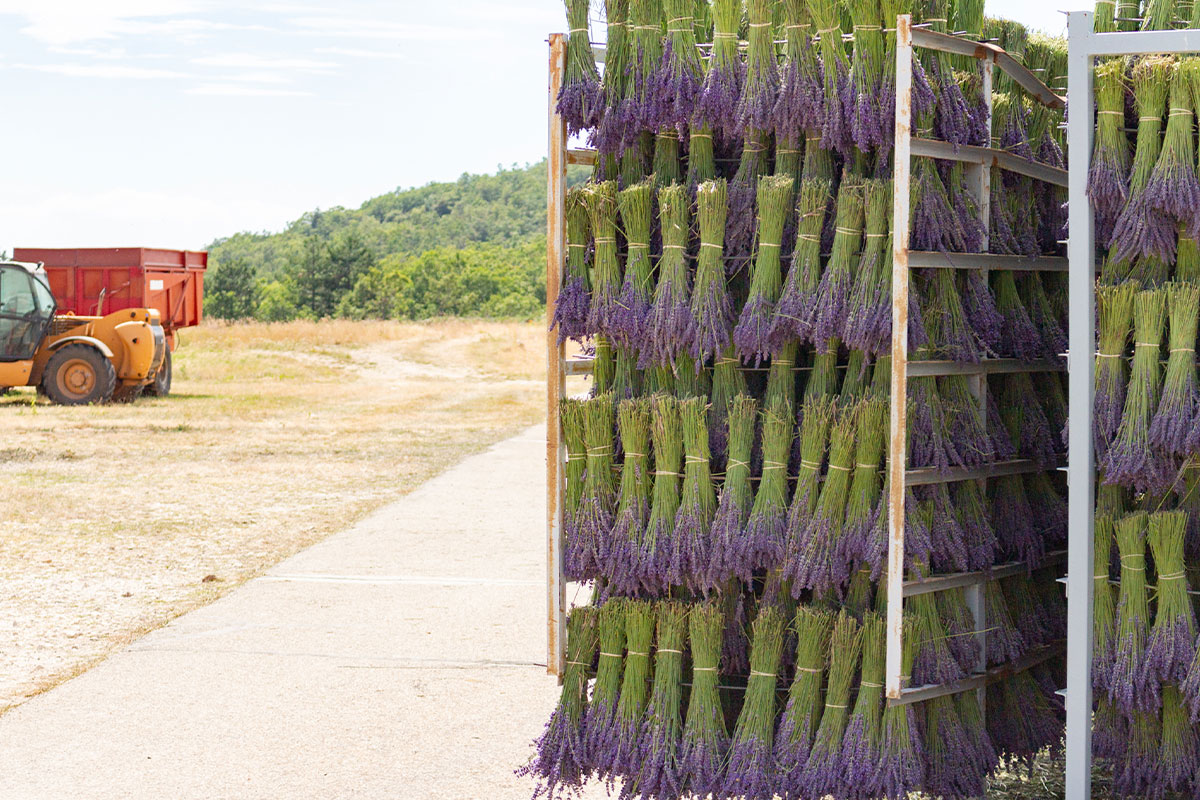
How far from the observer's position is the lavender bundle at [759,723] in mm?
4531

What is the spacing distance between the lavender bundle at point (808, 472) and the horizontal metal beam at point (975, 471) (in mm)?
311

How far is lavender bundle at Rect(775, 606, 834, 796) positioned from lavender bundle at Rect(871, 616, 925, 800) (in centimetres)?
25

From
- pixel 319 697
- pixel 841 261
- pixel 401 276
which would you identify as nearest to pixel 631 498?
pixel 841 261

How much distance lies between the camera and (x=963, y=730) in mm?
4703

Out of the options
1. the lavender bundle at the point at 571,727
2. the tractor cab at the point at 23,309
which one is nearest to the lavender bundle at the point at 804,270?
the lavender bundle at the point at 571,727

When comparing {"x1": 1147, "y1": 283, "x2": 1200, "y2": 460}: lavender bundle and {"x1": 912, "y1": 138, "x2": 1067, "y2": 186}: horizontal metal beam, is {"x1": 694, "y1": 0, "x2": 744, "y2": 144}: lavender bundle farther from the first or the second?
{"x1": 1147, "y1": 283, "x2": 1200, "y2": 460}: lavender bundle

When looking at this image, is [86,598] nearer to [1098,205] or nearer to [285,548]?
[285,548]

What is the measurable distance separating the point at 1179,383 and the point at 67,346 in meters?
21.5

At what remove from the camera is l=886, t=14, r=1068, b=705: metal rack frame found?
4309 mm

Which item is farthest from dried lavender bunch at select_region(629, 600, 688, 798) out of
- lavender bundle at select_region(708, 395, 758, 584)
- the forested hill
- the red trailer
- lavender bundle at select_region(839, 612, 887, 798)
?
the forested hill

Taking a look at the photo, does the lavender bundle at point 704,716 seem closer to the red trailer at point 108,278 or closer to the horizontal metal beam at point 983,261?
the horizontal metal beam at point 983,261

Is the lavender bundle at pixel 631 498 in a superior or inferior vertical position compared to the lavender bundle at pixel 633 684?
superior

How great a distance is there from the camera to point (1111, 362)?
4.38 m

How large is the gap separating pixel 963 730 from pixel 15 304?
20.4 meters
